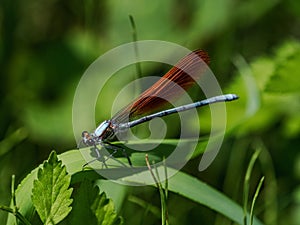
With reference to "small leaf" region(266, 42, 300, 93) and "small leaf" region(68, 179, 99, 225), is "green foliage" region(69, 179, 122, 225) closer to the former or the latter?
"small leaf" region(68, 179, 99, 225)

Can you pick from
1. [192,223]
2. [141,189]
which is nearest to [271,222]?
[192,223]

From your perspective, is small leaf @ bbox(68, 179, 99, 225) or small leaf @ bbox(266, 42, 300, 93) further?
small leaf @ bbox(266, 42, 300, 93)

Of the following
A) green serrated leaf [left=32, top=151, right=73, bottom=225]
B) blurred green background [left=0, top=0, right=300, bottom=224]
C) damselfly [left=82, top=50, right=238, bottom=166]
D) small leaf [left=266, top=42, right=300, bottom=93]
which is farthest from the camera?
blurred green background [left=0, top=0, right=300, bottom=224]

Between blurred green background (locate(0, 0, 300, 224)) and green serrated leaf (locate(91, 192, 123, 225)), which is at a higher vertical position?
blurred green background (locate(0, 0, 300, 224))

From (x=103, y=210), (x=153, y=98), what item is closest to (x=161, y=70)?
(x=153, y=98)

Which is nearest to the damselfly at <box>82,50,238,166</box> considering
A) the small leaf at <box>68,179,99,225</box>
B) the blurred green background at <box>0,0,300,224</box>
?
the small leaf at <box>68,179,99,225</box>

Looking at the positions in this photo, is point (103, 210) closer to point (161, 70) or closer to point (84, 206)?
point (84, 206)

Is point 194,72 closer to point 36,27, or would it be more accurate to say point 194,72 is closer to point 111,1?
point 111,1

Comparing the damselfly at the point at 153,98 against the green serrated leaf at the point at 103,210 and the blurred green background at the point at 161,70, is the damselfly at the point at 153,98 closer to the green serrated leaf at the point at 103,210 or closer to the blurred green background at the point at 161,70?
the green serrated leaf at the point at 103,210
